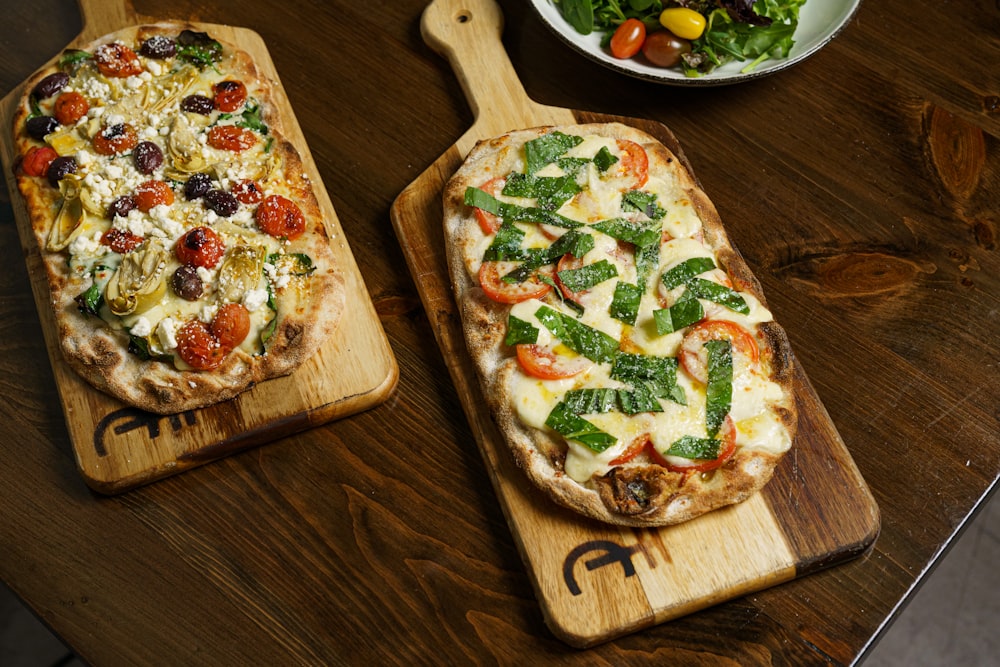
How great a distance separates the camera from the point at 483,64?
15.6 feet

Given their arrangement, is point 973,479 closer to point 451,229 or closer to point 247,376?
point 451,229

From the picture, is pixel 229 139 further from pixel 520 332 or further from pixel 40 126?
pixel 520 332

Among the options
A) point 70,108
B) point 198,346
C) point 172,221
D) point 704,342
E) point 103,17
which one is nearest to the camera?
point 704,342

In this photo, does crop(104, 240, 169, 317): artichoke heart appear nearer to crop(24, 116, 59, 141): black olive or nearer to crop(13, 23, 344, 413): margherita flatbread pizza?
crop(13, 23, 344, 413): margherita flatbread pizza

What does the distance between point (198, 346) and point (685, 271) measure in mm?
2023

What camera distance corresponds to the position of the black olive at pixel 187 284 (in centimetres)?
381

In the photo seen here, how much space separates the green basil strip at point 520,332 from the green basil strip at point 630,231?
22.9 inches

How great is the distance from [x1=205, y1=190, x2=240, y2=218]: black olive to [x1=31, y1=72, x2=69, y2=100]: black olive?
1.08 meters

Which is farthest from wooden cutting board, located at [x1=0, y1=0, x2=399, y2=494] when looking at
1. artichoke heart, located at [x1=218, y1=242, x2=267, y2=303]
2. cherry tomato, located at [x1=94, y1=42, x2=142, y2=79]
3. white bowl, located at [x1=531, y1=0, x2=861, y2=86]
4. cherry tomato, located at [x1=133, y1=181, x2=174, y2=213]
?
white bowl, located at [x1=531, y1=0, x2=861, y2=86]

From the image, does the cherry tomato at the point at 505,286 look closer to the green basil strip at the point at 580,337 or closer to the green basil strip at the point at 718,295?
the green basil strip at the point at 580,337

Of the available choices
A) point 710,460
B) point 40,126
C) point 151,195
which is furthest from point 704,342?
point 40,126

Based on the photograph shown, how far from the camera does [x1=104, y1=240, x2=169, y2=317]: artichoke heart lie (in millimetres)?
3752

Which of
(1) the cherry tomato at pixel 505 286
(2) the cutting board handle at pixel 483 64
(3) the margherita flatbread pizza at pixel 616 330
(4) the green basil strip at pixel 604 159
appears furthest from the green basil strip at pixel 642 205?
(2) the cutting board handle at pixel 483 64

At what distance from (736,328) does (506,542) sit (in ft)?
4.26
